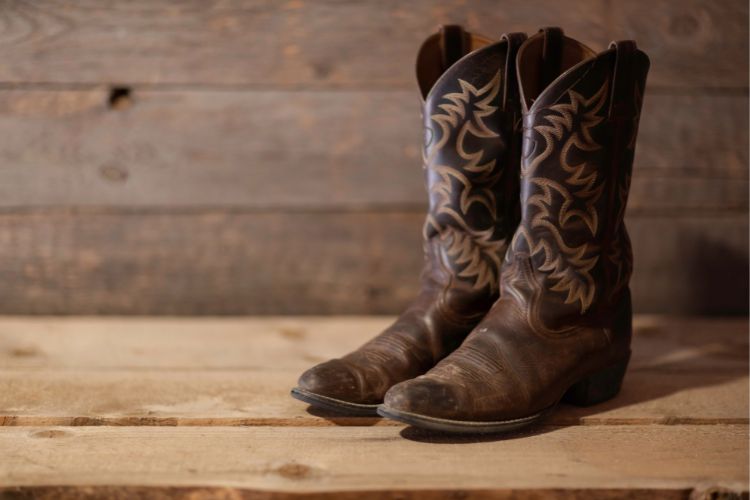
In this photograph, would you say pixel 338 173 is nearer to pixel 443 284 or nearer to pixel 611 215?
pixel 443 284

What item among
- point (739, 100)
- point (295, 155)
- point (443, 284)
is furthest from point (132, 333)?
point (739, 100)

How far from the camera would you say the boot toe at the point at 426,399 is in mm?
860

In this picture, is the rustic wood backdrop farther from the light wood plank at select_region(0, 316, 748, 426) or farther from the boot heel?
the boot heel

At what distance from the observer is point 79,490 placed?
75 centimetres

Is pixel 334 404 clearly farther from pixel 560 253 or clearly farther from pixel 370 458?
pixel 560 253

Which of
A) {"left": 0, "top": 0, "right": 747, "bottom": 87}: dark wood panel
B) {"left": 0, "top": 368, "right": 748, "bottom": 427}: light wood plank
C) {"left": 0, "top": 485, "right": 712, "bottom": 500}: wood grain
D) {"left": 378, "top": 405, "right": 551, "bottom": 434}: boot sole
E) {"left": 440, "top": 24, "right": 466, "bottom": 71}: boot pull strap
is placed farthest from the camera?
{"left": 0, "top": 0, "right": 747, "bottom": 87}: dark wood panel

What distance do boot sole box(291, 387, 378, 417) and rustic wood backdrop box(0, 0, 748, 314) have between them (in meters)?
0.73

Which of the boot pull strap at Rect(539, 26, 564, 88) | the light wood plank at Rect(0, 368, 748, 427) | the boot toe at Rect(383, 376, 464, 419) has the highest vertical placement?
the boot pull strap at Rect(539, 26, 564, 88)

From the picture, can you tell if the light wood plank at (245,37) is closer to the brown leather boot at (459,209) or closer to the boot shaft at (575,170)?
the brown leather boot at (459,209)

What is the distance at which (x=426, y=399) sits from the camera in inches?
34.2

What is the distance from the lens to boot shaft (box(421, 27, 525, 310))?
1.03m

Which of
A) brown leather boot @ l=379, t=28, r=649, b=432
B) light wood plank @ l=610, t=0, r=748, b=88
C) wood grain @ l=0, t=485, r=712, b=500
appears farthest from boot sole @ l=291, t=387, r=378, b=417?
light wood plank @ l=610, t=0, r=748, b=88

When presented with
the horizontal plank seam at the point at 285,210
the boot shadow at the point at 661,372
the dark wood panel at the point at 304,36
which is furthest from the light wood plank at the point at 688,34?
the boot shadow at the point at 661,372

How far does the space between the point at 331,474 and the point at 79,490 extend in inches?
10.1
